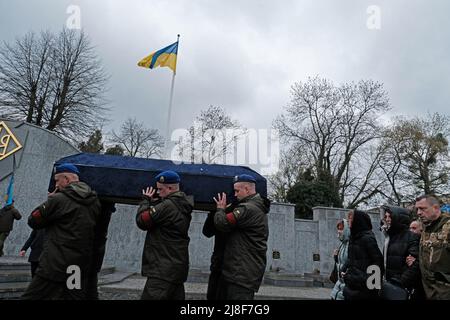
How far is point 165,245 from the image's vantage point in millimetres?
3432

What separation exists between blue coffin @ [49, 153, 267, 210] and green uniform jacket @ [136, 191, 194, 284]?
0.58 m

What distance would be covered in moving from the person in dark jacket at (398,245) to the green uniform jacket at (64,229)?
3.51 meters

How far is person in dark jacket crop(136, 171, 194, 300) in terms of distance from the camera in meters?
3.31

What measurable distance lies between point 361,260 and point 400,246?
52cm

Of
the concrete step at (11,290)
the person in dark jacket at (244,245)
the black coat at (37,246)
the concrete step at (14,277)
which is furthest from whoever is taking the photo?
the concrete step at (14,277)

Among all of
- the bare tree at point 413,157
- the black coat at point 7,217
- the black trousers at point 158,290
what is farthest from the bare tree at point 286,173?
the black trousers at point 158,290

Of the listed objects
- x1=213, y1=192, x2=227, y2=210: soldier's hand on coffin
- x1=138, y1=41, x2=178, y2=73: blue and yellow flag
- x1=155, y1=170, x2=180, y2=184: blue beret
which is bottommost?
x1=213, y1=192, x2=227, y2=210: soldier's hand on coffin

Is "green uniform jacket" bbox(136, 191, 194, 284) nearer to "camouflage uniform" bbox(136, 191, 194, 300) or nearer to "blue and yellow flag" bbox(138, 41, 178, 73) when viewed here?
"camouflage uniform" bbox(136, 191, 194, 300)

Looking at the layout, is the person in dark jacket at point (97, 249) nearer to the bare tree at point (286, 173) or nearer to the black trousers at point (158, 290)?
the black trousers at point (158, 290)

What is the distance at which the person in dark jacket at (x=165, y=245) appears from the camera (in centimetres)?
331

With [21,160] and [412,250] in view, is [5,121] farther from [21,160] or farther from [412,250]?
[412,250]

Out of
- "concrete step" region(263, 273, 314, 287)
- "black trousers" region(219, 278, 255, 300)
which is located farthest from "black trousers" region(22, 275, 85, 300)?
"concrete step" region(263, 273, 314, 287)

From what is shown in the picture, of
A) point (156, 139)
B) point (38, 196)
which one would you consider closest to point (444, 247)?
point (38, 196)
